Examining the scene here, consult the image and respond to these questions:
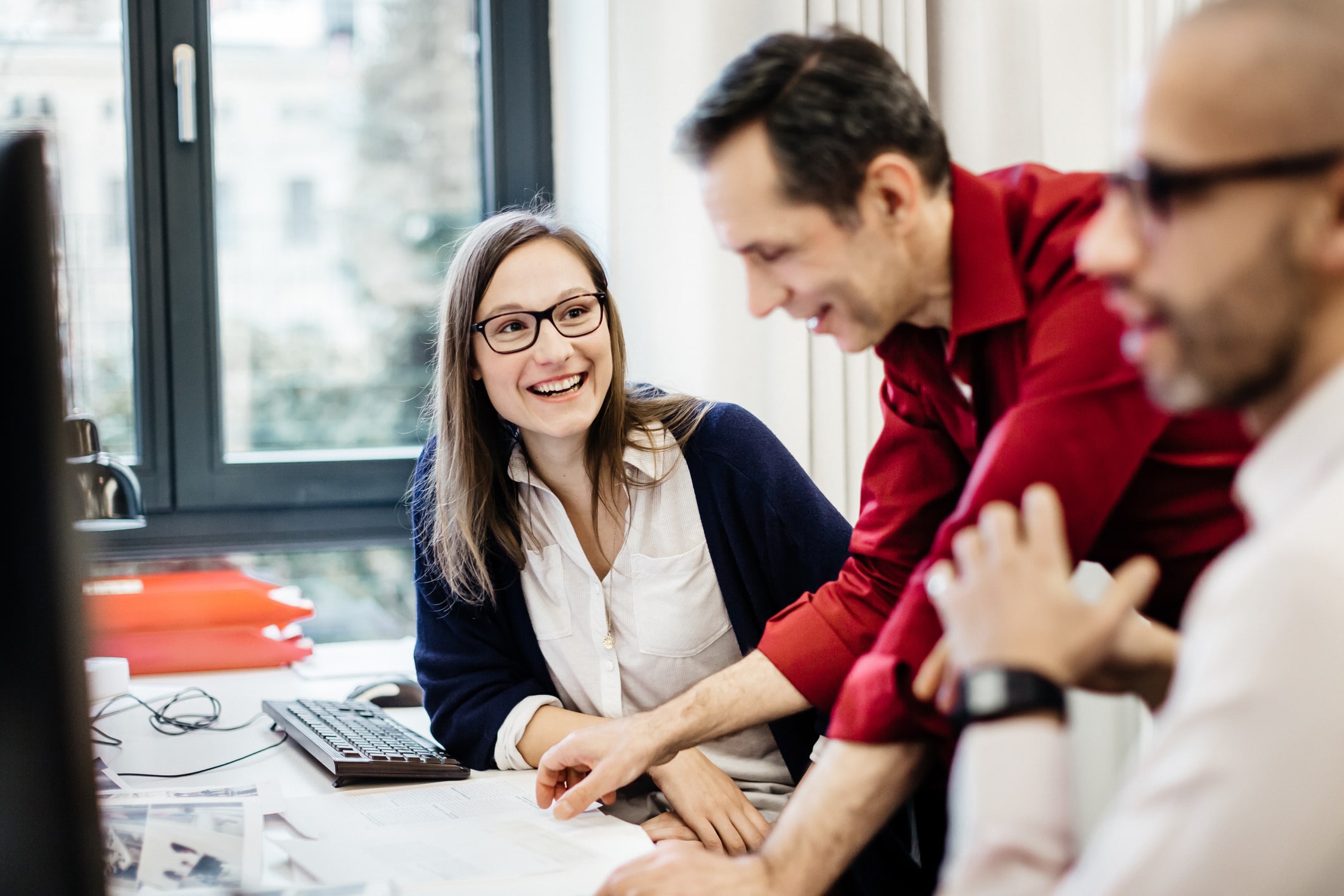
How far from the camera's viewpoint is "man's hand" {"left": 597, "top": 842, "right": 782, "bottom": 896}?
1000mm

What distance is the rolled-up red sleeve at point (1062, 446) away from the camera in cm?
97

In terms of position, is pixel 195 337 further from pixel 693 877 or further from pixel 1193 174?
pixel 1193 174

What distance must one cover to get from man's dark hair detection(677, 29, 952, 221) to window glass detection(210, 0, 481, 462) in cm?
160

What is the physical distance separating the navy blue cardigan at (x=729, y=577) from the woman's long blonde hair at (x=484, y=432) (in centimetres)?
3

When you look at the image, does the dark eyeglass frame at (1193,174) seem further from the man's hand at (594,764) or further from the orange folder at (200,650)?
the orange folder at (200,650)

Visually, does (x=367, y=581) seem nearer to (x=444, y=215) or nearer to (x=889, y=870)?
(x=444, y=215)

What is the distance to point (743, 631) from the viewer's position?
5.53 ft

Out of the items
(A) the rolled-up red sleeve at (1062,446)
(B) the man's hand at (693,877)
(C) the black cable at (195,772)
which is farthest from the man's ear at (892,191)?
(C) the black cable at (195,772)

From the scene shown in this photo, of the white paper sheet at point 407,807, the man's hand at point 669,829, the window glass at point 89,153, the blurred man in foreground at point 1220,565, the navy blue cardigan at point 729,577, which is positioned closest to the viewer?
the blurred man in foreground at point 1220,565

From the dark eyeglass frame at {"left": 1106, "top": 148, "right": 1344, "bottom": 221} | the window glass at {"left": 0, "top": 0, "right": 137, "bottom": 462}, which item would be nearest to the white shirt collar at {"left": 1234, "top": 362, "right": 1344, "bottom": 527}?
the dark eyeglass frame at {"left": 1106, "top": 148, "right": 1344, "bottom": 221}

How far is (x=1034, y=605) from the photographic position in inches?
29.4

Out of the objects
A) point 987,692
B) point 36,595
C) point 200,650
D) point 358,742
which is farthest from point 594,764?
point 200,650

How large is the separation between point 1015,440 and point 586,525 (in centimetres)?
91

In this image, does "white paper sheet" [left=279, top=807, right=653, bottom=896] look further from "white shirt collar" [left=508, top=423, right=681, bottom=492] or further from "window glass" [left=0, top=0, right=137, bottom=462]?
"window glass" [left=0, top=0, right=137, bottom=462]
